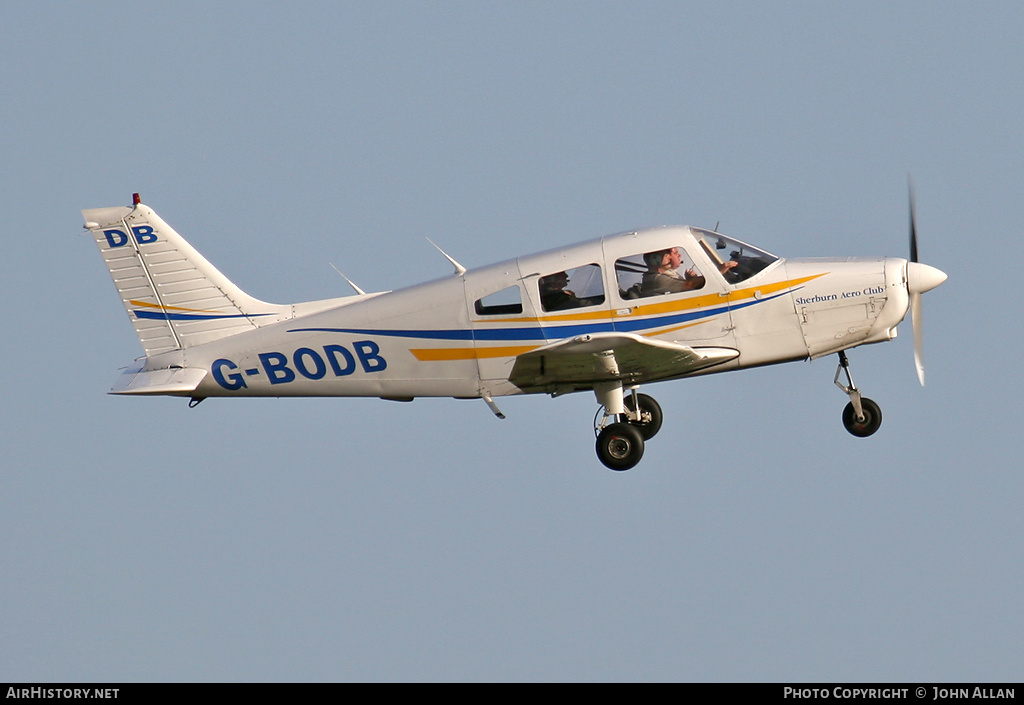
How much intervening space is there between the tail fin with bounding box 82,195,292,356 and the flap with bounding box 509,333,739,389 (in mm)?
3374

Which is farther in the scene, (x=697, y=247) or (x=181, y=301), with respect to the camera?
(x=181, y=301)

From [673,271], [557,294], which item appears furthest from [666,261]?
[557,294]

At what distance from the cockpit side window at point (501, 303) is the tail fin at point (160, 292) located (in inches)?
104

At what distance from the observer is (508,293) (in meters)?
17.0

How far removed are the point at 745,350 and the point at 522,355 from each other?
256 cm

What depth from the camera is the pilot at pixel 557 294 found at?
1684cm

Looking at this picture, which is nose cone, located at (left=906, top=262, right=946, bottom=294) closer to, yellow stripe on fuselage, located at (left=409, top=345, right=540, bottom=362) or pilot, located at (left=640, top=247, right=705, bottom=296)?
pilot, located at (left=640, top=247, right=705, bottom=296)

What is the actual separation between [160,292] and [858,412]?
8475mm

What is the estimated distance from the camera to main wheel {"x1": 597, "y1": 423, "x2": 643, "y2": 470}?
17.2 metres
